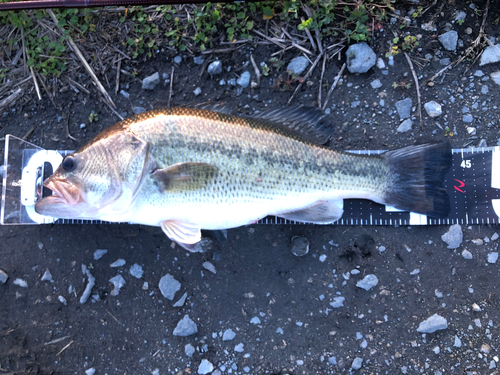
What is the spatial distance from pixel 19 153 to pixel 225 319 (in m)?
2.30

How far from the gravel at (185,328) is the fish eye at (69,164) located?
1.51 metres

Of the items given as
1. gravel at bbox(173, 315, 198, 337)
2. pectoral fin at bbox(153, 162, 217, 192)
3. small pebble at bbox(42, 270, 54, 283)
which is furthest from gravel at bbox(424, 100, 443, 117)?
small pebble at bbox(42, 270, 54, 283)

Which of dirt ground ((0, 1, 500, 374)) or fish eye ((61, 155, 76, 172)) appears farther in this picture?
dirt ground ((0, 1, 500, 374))

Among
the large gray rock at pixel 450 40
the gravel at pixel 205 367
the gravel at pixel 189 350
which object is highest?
the large gray rock at pixel 450 40

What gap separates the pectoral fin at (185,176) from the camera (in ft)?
7.11

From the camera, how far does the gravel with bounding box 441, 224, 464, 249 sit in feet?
8.77

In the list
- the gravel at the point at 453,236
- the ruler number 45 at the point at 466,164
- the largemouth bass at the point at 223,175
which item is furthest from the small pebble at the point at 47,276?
the ruler number 45 at the point at 466,164

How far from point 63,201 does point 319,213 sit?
1.87m

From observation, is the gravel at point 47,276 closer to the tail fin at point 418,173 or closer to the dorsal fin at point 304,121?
the dorsal fin at point 304,121

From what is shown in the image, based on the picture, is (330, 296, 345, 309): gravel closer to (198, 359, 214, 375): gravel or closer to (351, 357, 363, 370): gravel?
(351, 357, 363, 370): gravel

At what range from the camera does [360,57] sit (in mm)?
2721

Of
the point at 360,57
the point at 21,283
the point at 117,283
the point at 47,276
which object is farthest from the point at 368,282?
the point at 21,283

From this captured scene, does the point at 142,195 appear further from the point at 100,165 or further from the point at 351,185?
the point at 351,185

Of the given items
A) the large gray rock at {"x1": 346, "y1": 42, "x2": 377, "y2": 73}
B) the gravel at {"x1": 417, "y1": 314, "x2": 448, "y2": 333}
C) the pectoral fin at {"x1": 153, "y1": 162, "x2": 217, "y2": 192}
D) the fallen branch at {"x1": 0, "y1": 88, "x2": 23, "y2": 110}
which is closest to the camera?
the pectoral fin at {"x1": 153, "y1": 162, "x2": 217, "y2": 192}
